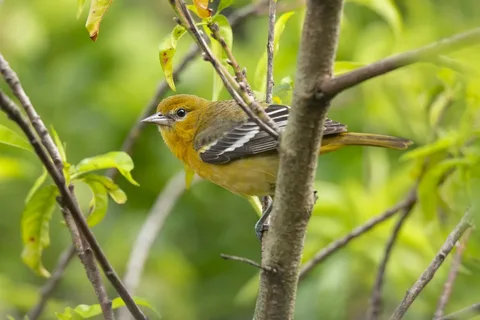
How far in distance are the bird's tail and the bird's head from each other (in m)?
1.08

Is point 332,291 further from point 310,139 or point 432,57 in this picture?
point 432,57

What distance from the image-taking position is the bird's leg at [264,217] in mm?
3242

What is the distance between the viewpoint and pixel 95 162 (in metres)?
2.60

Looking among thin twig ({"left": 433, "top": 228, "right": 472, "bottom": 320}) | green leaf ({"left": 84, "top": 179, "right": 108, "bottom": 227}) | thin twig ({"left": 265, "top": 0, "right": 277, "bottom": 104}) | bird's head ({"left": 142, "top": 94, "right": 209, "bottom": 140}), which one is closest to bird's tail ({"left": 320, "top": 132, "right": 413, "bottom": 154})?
thin twig ({"left": 433, "top": 228, "right": 472, "bottom": 320})

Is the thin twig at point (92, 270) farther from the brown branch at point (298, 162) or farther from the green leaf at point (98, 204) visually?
the brown branch at point (298, 162)

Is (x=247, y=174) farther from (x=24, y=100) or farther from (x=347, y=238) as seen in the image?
(x=24, y=100)

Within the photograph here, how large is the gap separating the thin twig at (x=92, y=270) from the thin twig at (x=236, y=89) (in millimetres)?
540

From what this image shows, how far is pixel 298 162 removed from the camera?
195 centimetres

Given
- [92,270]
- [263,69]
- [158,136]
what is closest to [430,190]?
[263,69]

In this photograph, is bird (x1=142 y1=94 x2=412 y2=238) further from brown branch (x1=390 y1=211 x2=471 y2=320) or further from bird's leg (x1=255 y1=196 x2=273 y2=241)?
brown branch (x1=390 y1=211 x2=471 y2=320)

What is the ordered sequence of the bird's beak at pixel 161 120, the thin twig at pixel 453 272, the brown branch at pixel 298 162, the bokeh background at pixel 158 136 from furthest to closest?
the bokeh background at pixel 158 136 < the bird's beak at pixel 161 120 < the thin twig at pixel 453 272 < the brown branch at pixel 298 162

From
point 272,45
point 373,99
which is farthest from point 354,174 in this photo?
point 272,45

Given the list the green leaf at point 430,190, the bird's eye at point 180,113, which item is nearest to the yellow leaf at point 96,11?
the green leaf at point 430,190

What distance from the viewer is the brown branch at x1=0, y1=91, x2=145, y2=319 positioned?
6.00 ft
